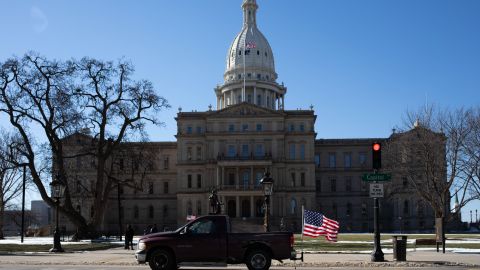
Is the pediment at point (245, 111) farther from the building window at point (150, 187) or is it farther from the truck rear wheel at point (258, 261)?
the truck rear wheel at point (258, 261)

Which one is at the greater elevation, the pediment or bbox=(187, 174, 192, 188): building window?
the pediment

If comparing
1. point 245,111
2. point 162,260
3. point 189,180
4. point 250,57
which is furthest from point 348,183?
point 162,260

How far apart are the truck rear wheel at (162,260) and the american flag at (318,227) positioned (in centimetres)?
906

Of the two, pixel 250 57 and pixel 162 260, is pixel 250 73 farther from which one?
pixel 162 260

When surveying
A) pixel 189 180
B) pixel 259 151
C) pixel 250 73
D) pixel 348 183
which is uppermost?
pixel 250 73

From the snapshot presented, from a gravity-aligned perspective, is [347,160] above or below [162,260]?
above

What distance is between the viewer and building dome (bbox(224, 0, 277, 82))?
5054 inches

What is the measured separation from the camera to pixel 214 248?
23.3 meters

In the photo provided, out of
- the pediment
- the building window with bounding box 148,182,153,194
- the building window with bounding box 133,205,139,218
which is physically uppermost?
the pediment

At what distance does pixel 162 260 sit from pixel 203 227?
1818 millimetres

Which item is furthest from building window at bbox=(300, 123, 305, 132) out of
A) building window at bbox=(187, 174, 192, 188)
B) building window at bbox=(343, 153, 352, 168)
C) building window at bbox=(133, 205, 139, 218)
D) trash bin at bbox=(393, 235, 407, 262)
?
trash bin at bbox=(393, 235, 407, 262)

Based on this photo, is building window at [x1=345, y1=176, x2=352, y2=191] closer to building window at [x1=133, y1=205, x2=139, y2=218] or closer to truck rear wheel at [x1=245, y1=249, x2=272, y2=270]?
building window at [x1=133, y1=205, x2=139, y2=218]

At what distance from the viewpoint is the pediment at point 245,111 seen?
107 m

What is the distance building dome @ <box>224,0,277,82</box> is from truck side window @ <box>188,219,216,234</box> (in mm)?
103882
